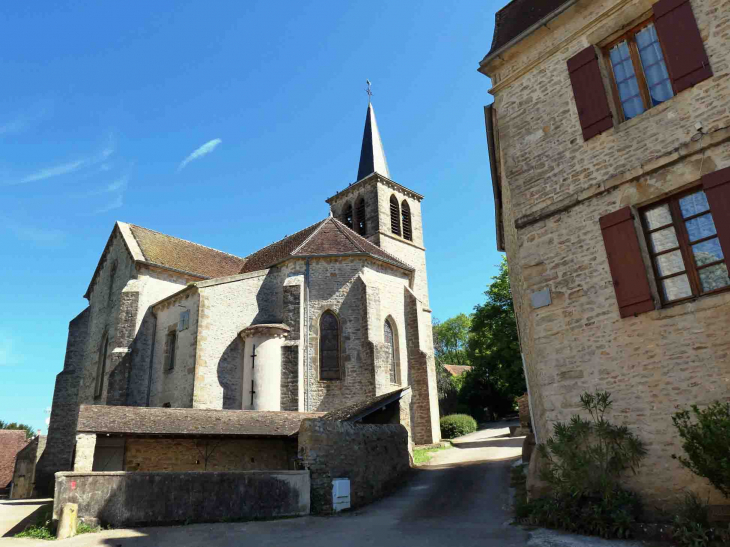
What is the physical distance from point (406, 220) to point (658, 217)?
22.5m

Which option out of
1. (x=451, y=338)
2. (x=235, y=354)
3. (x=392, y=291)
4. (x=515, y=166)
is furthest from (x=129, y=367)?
(x=451, y=338)

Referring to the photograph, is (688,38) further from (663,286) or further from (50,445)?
(50,445)

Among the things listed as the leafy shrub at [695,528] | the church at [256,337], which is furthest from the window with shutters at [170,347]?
the leafy shrub at [695,528]

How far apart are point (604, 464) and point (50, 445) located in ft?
71.6

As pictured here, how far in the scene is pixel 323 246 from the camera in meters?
19.6

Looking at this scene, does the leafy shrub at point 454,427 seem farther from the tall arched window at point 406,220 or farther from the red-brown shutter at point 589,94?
the red-brown shutter at point 589,94

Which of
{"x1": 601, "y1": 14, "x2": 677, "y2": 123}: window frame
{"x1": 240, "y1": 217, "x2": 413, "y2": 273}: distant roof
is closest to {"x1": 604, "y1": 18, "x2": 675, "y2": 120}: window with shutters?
{"x1": 601, "y1": 14, "x2": 677, "y2": 123}: window frame

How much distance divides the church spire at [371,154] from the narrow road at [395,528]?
21360 millimetres

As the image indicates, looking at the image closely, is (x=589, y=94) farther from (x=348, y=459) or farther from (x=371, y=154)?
(x=371, y=154)

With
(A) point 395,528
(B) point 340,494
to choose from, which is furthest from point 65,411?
(A) point 395,528

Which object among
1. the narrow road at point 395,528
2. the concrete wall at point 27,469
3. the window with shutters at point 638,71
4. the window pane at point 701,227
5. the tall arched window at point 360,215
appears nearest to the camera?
the window pane at point 701,227

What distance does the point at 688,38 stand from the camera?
6945 millimetres

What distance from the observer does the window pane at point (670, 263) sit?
6.65m

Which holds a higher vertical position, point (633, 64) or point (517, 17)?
point (517, 17)
